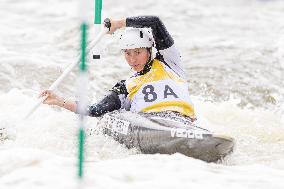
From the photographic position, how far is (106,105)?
20.1 ft

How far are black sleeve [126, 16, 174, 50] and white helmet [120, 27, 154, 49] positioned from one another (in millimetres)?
83

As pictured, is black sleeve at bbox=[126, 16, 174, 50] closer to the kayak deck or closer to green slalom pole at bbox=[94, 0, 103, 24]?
green slalom pole at bbox=[94, 0, 103, 24]

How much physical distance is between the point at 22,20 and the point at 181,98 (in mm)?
11763

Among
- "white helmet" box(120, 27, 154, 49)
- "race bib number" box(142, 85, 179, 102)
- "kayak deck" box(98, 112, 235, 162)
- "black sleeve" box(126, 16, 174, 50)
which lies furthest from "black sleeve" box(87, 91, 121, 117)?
"black sleeve" box(126, 16, 174, 50)

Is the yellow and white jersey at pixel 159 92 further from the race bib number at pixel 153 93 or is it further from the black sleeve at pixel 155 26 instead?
the black sleeve at pixel 155 26

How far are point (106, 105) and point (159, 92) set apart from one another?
57 centimetres

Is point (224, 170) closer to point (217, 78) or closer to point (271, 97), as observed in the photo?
point (271, 97)

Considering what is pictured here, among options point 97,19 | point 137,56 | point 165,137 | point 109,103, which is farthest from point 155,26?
point 165,137

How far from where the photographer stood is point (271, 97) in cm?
975

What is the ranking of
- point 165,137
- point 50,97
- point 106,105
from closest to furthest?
point 165,137 < point 50,97 < point 106,105

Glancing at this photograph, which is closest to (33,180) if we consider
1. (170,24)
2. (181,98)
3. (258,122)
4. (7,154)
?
(7,154)

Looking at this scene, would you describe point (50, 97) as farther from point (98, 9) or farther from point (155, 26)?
point (155, 26)

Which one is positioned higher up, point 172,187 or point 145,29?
point 145,29

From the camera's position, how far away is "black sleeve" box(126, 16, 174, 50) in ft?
18.9
